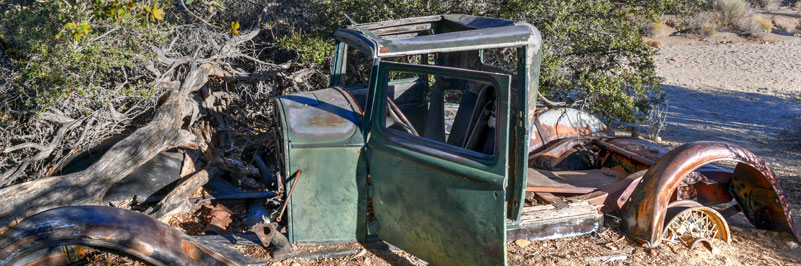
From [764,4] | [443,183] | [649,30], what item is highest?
[764,4]

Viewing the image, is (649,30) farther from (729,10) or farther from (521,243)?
(521,243)

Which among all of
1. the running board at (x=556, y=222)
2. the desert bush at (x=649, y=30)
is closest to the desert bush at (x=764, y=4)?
the desert bush at (x=649, y=30)

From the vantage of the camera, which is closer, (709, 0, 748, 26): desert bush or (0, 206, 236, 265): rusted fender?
(0, 206, 236, 265): rusted fender

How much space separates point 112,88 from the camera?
20.0 feet

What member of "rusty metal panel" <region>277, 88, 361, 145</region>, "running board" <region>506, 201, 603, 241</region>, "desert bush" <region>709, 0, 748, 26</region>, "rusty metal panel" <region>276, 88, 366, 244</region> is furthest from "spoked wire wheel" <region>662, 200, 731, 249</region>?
"desert bush" <region>709, 0, 748, 26</region>

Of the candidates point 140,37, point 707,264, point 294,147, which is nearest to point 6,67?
point 140,37

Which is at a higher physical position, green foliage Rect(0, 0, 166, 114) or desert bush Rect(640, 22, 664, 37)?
green foliage Rect(0, 0, 166, 114)

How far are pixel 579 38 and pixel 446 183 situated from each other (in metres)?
4.67

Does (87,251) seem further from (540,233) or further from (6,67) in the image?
(6,67)

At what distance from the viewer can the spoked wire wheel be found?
4.02 meters

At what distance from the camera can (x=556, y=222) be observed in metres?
3.88

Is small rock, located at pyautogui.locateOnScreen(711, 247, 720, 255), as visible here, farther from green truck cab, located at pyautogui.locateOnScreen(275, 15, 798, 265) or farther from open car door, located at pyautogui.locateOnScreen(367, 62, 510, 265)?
open car door, located at pyautogui.locateOnScreen(367, 62, 510, 265)

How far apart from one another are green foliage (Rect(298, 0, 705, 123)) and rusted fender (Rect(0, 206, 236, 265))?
412 cm

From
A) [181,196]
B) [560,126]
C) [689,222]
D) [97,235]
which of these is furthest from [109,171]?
[689,222]
